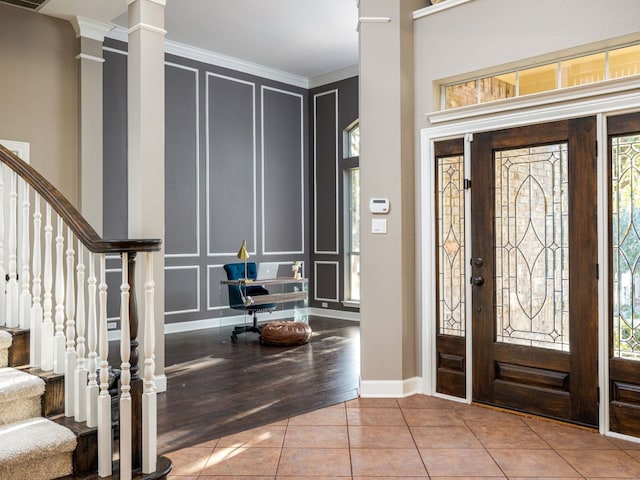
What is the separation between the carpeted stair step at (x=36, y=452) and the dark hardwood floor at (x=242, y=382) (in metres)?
0.81

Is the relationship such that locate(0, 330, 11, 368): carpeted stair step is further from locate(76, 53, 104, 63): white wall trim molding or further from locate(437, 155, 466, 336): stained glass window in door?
locate(76, 53, 104, 63): white wall trim molding

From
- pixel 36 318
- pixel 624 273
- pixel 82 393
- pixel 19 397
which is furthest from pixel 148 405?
pixel 624 273

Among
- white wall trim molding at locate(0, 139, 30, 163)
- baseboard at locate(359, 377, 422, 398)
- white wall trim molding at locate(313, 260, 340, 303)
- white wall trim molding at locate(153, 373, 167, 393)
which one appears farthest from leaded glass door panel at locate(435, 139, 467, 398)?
white wall trim molding at locate(313, 260, 340, 303)

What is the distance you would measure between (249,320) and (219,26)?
4052 mm

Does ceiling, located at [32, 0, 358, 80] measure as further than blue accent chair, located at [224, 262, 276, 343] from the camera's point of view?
No

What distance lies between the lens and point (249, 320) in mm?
8031

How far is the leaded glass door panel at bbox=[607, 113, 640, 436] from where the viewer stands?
10.7 ft

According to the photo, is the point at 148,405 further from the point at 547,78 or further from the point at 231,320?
the point at 231,320

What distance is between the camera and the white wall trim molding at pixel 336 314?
820 cm

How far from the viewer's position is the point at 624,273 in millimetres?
3314

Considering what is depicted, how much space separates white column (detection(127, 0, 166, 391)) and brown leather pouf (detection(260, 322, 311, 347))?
208cm

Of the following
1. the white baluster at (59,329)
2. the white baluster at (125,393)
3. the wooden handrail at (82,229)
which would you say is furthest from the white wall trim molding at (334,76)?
the white baluster at (125,393)

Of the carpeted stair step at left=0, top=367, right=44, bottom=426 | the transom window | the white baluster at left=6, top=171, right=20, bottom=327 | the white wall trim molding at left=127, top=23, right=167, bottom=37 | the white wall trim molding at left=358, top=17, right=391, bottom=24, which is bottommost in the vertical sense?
the carpeted stair step at left=0, top=367, right=44, bottom=426

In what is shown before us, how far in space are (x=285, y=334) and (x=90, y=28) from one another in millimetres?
3893
